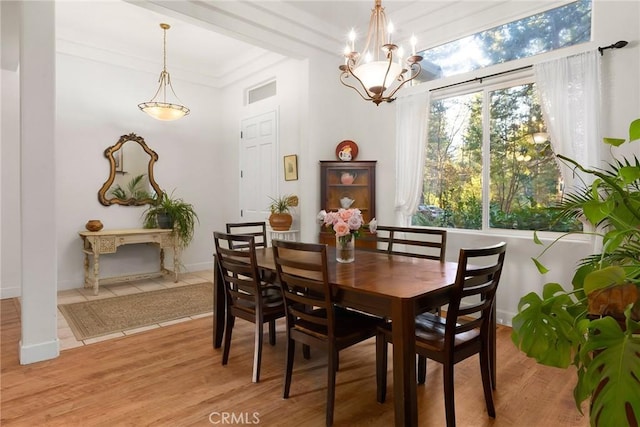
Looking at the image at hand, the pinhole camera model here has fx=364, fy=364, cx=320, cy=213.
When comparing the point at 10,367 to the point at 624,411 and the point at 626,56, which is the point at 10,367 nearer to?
the point at 624,411

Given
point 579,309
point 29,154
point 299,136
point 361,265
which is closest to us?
point 579,309

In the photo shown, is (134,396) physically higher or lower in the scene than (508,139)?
lower

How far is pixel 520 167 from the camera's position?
3.48 metres

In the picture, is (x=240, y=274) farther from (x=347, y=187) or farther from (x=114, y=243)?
(x=114, y=243)

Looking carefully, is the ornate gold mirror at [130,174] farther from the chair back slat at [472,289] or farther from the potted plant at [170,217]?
the chair back slat at [472,289]

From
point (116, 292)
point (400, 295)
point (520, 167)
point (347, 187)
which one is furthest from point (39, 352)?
point (520, 167)

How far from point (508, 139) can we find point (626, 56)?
1030 mm

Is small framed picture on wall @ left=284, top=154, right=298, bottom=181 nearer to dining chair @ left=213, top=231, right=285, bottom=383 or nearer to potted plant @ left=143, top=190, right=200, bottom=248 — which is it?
potted plant @ left=143, top=190, right=200, bottom=248

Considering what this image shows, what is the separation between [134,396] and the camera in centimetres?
223

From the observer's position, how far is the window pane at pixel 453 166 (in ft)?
12.4

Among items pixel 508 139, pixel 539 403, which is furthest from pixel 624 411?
pixel 508 139

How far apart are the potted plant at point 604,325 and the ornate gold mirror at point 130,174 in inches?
211

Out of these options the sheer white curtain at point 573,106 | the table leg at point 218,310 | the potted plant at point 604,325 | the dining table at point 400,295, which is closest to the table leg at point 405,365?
the dining table at point 400,295

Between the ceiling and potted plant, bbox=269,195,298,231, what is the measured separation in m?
1.76
